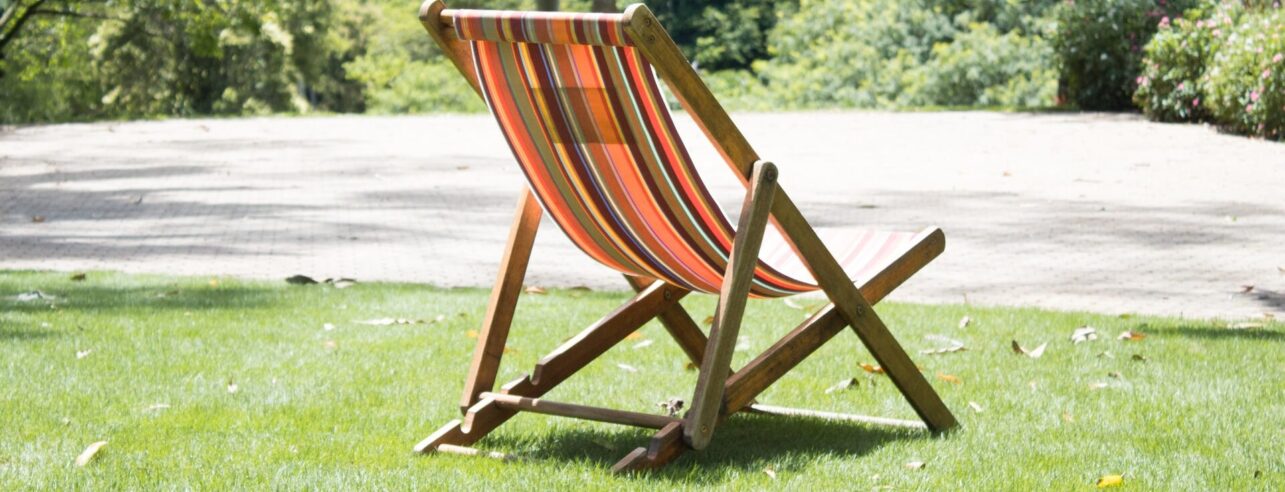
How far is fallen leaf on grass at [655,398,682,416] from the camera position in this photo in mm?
4145

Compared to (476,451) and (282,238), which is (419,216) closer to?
(282,238)

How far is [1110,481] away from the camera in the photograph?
331cm

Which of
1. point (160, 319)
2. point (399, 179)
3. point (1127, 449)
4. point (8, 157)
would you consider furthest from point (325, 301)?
point (8, 157)

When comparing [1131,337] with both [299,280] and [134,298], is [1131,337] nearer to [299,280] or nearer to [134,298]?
[299,280]

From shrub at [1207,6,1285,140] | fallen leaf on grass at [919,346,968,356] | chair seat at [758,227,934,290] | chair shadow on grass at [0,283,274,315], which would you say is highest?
chair seat at [758,227,934,290]

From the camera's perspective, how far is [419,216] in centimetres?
1049

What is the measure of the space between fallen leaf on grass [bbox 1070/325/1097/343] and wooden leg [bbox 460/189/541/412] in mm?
2521

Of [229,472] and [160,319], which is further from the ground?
[229,472]

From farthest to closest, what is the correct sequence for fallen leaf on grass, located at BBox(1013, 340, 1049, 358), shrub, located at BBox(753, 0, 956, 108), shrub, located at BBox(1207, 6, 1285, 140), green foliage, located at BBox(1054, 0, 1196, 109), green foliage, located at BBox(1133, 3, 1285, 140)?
shrub, located at BBox(753, 0, 956, 108) → green foliage, located at BBox(1054, 0, 1196, 109) → green foliage, located at BBox(1133, 3, 1285, 140) → shrub, located at BBox(1207, 6, 1285, 140) → fallen leaf on grass, located at BBox(1013, 340, 1049, 358)

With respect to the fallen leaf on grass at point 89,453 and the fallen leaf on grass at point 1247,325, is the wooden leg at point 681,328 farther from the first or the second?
the fallen leaf on grass at point 1247,325

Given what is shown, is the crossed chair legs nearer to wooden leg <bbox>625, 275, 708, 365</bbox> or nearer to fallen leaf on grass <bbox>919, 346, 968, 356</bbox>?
wooden leg <bbox>625, 275, 708, 365</bbox>

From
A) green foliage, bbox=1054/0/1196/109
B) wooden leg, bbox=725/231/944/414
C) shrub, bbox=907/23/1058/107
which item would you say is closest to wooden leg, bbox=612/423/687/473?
wooden leg, bbox=725/231/944/414

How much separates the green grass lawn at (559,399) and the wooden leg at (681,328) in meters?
0.25

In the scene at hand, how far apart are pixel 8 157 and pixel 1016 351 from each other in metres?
12.6
